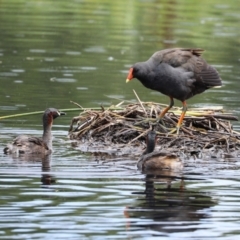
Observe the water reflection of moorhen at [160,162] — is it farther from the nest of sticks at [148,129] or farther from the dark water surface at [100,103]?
the nest of sticks at [148,129]

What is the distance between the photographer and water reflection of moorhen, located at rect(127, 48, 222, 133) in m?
15.9

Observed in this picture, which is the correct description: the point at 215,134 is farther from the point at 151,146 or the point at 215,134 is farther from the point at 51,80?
the point at 51,80

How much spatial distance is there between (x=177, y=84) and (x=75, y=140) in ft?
6.39

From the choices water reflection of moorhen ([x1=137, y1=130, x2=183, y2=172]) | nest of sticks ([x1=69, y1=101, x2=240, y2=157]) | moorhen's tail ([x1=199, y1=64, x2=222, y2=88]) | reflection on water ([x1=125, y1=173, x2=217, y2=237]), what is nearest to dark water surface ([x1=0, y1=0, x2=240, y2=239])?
reflection on water ([x1=125, y1=173, x2=217, y2=237])

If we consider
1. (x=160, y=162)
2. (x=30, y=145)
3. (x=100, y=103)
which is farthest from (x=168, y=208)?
(x=100, y=103)

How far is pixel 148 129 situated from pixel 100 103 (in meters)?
3.58

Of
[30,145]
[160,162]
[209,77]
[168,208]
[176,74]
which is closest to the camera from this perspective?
[168,208]

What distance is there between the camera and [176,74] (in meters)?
16.1

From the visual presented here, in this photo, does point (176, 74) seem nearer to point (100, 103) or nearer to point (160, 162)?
point (160, 162)

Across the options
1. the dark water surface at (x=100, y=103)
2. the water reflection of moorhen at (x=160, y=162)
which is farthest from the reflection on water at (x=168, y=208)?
the water reflection of moorhen at (x=160, y=162)

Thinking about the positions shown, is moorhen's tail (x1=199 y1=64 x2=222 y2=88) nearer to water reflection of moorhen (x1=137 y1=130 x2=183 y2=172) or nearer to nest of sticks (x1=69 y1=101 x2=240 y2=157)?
nest of sticks (x1=69 y1=101 x2=240 y2=157)

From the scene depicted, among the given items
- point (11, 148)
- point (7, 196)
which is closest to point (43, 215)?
point (7, 196)

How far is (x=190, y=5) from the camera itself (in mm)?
42156

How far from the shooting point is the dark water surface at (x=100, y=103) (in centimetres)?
1090
